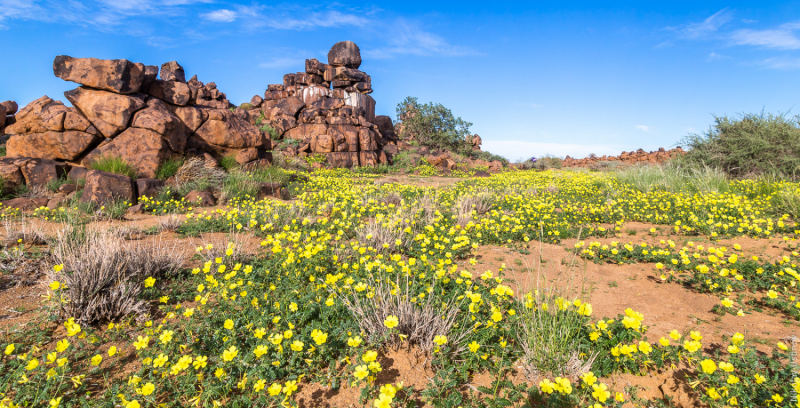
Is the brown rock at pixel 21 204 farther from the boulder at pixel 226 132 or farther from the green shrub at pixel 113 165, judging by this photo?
the boulder at pixel 226 132

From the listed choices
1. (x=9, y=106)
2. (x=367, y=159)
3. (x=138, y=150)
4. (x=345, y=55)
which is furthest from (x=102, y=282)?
(x=345, y=55)

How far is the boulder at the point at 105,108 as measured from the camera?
29.6 ft

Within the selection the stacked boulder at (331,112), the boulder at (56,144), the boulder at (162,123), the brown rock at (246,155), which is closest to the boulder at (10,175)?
the boulder at (56,144)

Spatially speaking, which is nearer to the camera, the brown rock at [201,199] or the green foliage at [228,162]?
the brown rock at [201,199]

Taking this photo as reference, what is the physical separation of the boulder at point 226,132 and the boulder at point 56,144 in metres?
2.71

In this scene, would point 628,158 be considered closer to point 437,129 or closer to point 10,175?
point 437,129

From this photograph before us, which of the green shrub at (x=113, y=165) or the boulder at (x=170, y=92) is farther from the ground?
the boulder at (x=170, y=92)

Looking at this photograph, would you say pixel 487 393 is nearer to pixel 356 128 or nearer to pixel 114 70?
pixel 114 70

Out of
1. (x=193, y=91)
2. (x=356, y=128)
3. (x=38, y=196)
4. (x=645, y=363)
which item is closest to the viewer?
(x=645, y=363)

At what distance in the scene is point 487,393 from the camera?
214 centimetres

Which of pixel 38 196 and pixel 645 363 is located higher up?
pixel 38 196

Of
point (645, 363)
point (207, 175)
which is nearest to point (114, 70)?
point (207, 175)

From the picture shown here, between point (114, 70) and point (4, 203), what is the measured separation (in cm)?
430

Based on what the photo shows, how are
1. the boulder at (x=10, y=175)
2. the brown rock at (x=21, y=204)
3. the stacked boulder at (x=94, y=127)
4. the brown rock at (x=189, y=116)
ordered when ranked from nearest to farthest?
the brown rock at (x=21, y=204) < the boulder at (x=10, y=175) < the stacked boulder at (x=94, y=127) < the brown rock at (x=189, y=116)
